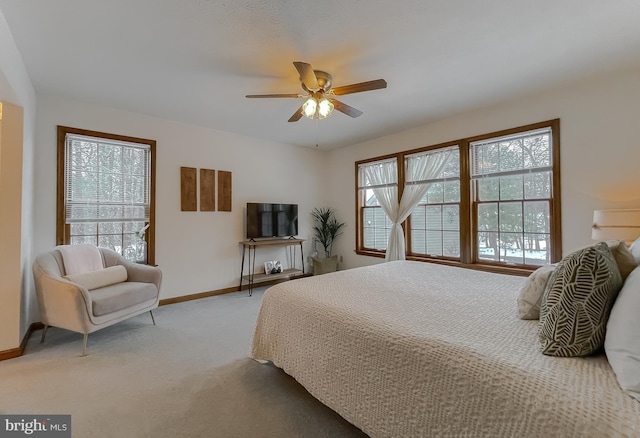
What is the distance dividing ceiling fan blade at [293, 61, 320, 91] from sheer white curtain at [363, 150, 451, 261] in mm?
2382

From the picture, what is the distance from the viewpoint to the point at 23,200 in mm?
2494

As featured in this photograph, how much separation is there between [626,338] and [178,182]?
4388 mm

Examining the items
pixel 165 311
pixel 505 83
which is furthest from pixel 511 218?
pixel 165 311

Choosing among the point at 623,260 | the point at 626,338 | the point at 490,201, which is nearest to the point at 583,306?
the point at 626,338

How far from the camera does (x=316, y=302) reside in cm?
175

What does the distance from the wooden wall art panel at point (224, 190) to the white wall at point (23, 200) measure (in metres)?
2.02

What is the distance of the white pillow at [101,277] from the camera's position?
267 centimetres

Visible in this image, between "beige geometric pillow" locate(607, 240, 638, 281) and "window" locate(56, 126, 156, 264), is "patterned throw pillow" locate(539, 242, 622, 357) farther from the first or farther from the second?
"window" locate(56, 126, 156, 264)

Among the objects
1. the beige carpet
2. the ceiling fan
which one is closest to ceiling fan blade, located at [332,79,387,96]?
the ceiling fan

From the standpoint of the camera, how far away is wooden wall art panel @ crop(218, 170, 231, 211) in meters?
4.29

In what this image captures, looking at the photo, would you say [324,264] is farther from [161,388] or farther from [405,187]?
[161,388]

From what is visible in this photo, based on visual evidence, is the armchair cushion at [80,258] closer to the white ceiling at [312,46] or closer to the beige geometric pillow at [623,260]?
the white ceiling at [312,46]

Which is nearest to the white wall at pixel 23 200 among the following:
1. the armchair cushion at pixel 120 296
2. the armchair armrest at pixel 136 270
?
the armchair cushion at pixel 120 296

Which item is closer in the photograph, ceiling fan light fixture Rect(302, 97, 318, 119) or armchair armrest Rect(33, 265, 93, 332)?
armchair armrest Rect(33, 265, 93, 332)
